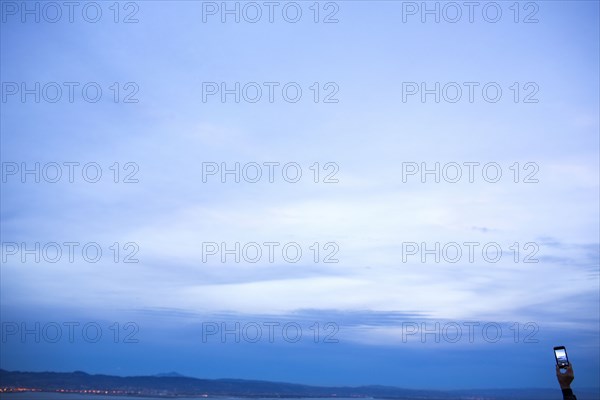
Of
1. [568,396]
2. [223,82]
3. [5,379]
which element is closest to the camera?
[568,396]

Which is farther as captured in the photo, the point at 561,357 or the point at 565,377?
the point at 561,357

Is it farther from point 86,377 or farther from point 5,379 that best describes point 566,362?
point 86,377

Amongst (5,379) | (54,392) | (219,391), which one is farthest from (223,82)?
(219,391)

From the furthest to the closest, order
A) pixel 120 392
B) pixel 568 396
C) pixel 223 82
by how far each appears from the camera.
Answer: pixel 120 392 → pixel 223 82 → pixel 568 396

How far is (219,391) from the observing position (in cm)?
19475

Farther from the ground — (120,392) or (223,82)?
(223,82)

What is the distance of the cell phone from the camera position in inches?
279

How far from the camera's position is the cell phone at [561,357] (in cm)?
709

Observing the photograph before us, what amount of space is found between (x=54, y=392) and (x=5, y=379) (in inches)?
829

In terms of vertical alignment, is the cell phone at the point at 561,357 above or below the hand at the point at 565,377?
above

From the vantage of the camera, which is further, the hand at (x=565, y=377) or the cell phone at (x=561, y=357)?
the cell phone at (x=561, y=357)

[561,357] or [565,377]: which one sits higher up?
[561,357]

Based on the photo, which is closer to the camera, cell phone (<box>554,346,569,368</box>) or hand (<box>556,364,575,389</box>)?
hand (<box>556,364,575,389</box>)

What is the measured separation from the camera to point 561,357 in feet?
23.8
